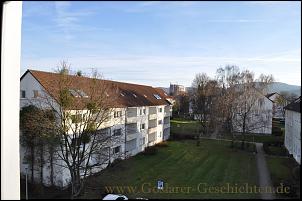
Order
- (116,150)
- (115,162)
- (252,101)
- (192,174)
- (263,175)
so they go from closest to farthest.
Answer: (263,175) < (252,101) < (192,174) < (115,162) < (116,150)

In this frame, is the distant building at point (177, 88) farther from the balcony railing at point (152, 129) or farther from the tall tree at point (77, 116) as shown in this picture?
the balcony railing at point (152, 129)

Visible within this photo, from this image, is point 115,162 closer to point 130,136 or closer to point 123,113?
point 123,113

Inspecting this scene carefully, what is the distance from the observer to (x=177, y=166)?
386 cm

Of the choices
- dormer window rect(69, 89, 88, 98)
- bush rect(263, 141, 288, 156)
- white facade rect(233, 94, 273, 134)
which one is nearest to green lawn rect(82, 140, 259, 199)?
bush rect(263, 141, 288, 156)

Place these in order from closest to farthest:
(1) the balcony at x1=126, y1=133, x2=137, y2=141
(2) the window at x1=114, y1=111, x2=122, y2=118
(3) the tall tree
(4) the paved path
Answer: (4) the paved path, (3) the tall tree, (2) the window at x1=114, y1=111, x2=122, y2=118, (1) the balcony at x1=126, y1=133, x2=137, y2=141

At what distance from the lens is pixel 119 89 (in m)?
6.70

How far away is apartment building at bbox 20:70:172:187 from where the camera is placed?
164 inches

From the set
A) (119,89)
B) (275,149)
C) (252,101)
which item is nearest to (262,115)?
(275,149)

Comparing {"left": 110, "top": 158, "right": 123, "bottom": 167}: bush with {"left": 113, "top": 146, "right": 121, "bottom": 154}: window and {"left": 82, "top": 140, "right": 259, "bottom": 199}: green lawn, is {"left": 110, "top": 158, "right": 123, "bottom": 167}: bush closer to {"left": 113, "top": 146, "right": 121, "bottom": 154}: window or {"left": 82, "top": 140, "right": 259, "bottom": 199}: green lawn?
{"left": 82, "top": 140, "right": 259, "bottom": 199}: green lawn

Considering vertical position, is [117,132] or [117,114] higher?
[117,114]

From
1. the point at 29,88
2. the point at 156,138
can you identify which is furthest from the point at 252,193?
the point at 156,138

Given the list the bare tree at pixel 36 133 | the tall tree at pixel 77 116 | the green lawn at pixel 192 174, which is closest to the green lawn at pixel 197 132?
the green lawn at pixel 192 174

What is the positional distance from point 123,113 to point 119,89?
532 millimetres

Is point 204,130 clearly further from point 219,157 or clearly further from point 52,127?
point 52,127
